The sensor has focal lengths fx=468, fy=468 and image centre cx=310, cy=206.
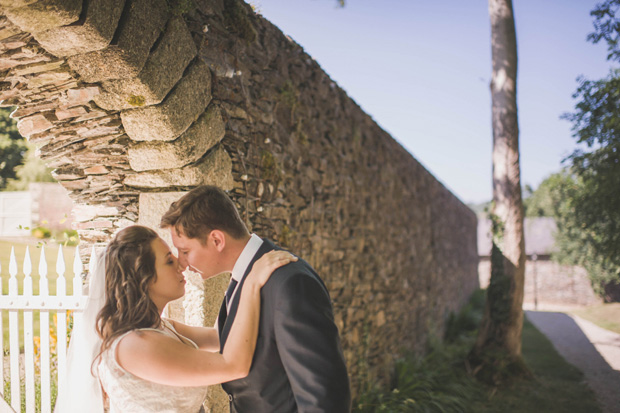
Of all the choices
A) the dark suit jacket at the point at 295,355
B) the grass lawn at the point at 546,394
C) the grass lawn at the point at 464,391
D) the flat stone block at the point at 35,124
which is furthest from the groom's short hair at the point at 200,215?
the grass lawn at the point at 546,394

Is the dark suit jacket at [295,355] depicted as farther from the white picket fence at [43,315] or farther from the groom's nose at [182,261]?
the white picket fence at [43,315]

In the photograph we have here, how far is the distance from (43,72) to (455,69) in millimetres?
12420

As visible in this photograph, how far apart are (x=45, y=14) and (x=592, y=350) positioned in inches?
476

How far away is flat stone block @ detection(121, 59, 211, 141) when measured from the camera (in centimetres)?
260

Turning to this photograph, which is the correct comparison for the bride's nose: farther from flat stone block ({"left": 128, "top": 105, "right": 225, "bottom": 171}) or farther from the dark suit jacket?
flat stone block ({"left": 128, "top": 105, "right": 225, "bottom": 171})

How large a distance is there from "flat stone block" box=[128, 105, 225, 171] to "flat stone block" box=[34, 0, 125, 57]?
65 centimetres

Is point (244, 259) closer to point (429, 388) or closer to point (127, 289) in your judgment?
point (127, 289)

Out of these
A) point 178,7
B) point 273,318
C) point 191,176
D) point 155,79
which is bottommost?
point 273,318

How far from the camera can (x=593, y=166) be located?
27.2 ft

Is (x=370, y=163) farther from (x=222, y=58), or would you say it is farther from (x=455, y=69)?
(x=455, y=69)

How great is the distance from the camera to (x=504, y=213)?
26.5 ft

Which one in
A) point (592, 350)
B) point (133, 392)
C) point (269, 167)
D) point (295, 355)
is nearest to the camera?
point (295, 355)

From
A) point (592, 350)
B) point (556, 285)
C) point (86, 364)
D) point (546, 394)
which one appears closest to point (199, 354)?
point (86, 364)

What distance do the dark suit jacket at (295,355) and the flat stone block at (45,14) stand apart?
4.84 ft
